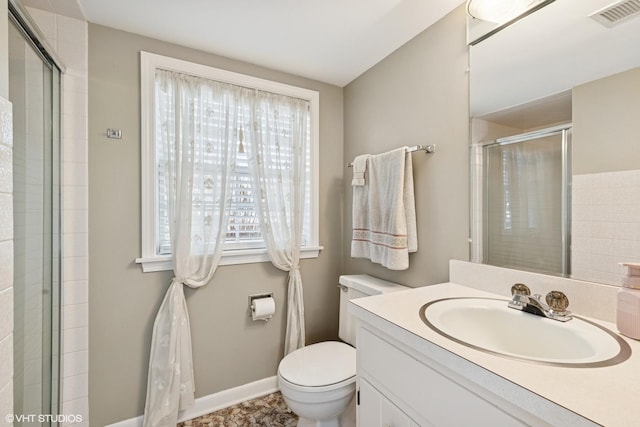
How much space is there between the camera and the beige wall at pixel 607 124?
0.84 m

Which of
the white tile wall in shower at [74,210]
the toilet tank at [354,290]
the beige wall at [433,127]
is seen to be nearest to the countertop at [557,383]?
the beige wall at [433,127]

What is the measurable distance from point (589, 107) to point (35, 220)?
212 cm

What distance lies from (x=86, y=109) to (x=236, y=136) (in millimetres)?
745

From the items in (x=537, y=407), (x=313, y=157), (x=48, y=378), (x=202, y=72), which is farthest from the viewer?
(x=313, y=157)

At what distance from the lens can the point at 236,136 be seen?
5.82 ft

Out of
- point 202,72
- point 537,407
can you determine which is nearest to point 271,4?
point 202,72

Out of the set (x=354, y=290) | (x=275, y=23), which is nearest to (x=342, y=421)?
(x=354, y=290)

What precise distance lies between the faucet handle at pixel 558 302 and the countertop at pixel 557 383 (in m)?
0.11

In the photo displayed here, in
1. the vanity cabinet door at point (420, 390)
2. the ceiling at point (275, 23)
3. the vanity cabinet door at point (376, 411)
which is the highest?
the ceiling at point (275, 23)

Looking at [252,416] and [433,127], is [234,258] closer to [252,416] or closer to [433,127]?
[252,416]

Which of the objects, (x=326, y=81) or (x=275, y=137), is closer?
(x=275, y=137)

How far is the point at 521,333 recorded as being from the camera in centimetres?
93

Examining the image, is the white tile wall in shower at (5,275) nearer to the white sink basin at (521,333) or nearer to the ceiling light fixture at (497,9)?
the white sink basin at (521,333)

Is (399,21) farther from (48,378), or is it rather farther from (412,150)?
(48,378)
